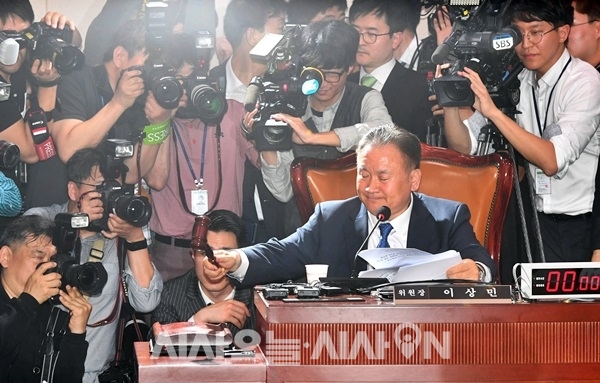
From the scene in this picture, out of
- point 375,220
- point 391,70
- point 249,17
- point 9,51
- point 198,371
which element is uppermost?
point 249,17

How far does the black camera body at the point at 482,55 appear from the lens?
4.26 m

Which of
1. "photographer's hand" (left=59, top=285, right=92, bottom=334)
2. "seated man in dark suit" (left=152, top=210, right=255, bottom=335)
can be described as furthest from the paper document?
"photographer's hand" (left=59, top=285, right=92, bottom=334)

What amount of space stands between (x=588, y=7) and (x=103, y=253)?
7.72 feet

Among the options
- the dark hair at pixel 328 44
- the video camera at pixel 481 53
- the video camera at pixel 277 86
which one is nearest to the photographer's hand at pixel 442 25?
the video camera at pixel 481 53

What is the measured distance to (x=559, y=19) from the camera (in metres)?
4.32

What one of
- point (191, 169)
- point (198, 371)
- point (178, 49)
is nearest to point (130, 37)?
point (178, 49)

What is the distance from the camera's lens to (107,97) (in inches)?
165

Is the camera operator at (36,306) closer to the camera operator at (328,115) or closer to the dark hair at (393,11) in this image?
the camera operator at (328,115)

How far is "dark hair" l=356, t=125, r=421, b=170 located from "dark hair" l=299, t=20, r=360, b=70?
0.77 meters

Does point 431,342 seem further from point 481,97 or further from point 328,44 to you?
point 328,44

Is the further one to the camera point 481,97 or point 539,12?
point 539,12

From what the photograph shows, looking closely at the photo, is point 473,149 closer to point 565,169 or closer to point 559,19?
point 565,169

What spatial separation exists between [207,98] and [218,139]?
0.67 ft

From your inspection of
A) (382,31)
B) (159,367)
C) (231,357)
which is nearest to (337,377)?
(231,357)
